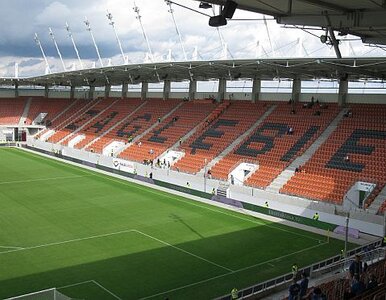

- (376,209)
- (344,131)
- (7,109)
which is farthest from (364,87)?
(7,109)

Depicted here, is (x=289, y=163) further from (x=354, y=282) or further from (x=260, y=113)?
(x=354, y=282)

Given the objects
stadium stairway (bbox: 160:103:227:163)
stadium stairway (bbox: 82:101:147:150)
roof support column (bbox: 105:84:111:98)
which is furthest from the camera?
roof support column (bbox: 105:84:111:98)

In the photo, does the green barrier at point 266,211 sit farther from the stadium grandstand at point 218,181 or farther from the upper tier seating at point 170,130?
the upper tier seating at point 170,130

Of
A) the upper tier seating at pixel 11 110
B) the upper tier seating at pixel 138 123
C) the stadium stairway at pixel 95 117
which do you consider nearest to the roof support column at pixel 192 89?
the upper tier seating at pixel 138 123

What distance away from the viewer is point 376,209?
25.4 m

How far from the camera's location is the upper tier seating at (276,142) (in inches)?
1314

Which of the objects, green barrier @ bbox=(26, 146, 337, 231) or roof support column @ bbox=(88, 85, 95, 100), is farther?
roof support column @ bbox=(88, 85, 95, 100)

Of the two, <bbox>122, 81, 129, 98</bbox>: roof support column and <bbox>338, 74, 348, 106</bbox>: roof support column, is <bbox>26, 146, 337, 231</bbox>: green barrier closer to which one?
<bbox>338, 74, 348, 106</bbox>: roof support column

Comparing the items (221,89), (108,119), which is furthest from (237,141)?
(108,119)

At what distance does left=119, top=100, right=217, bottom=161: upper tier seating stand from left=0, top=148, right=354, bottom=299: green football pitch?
394 inches

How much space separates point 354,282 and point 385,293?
1344mm

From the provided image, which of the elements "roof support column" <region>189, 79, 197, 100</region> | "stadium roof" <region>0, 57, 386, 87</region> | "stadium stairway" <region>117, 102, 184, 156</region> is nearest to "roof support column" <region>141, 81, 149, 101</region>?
"stadium roof" <region>0, 57, 386, 87</region>

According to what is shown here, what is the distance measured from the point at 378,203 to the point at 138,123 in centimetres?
2981

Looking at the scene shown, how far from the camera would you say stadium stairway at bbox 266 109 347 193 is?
102ft
